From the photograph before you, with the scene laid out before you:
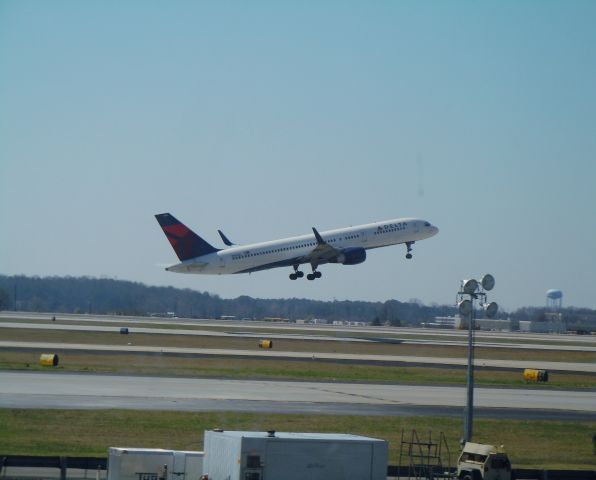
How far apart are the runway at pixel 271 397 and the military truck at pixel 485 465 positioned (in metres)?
14.1

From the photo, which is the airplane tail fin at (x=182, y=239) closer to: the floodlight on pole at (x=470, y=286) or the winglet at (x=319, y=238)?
the winglet at (x=319, y=238)

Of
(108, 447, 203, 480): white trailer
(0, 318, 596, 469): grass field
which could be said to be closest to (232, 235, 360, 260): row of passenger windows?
(0, 318, 596, 469): grass field

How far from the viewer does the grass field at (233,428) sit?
34.6m

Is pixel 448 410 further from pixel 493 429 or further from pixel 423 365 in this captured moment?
pixel 423 365

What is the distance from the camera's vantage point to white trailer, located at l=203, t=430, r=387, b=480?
25359 mm

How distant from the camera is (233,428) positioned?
37.5 m

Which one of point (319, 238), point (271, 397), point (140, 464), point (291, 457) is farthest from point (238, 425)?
point (319, 238)

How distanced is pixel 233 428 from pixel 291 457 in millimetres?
12010

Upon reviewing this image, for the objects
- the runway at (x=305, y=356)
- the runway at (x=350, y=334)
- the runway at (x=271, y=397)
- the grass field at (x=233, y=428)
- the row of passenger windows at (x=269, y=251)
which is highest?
the row of passenger windows at (x=269, y=251)

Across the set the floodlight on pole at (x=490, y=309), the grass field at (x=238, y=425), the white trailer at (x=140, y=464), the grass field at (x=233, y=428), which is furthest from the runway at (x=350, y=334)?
the white trailer at (x=140, y=464)

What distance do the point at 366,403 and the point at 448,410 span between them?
4.02m

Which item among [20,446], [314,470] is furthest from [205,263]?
[314,470]

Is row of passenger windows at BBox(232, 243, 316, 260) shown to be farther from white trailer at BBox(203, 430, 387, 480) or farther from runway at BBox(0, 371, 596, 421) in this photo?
white trailer at BBox(203, 430, 387, 480)

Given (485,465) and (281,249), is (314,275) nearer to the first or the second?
(281,249)
